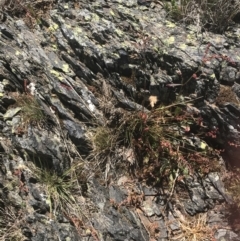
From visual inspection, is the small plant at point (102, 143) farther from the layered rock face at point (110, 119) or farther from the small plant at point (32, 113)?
the small plant at point (32, 113)

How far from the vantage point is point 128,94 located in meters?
5.49

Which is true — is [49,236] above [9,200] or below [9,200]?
below

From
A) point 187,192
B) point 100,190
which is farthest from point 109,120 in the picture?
point 187,192

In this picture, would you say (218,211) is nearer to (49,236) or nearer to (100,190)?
(100,190)

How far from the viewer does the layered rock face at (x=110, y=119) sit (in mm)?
4938

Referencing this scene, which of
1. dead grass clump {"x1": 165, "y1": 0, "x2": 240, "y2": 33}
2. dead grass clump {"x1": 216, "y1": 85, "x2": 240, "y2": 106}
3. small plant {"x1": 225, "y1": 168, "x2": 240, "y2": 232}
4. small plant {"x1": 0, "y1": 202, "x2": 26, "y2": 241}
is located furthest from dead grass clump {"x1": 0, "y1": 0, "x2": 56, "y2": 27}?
small plant {"x1": 225, "y1": 168, "x2": 240, "y2": 232}

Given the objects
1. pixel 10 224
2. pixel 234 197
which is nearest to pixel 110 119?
pixel 10 224

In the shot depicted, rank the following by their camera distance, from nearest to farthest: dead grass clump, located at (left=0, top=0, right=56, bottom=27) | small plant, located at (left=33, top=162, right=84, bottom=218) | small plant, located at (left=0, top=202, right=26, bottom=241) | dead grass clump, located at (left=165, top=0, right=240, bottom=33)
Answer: small plant, located at (left=0, top=202, right=26, bottom=241), small plant, located at (left=33, top=162, right=84, bottom=218), dead grass clump, located at (left=165, top=0, right=240, bottom=33), dead grass clump, located at (left=0, top=0, right=56, bottom=27)

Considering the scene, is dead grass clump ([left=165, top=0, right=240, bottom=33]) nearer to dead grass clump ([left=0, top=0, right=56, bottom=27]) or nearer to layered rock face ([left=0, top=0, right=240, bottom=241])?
layered rock face ([left=0, top=0, right=240, bottom=241])

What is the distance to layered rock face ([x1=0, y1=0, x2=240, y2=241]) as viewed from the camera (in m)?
4.94

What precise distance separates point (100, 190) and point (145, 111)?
53.0 inches

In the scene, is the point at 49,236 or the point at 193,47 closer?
the point at 49,236

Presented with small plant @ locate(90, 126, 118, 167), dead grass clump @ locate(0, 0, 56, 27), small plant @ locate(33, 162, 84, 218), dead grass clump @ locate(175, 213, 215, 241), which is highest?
dead grass clump @ locate(0, 0, 56, 27)

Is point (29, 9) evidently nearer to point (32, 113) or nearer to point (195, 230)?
point (32, 113)
